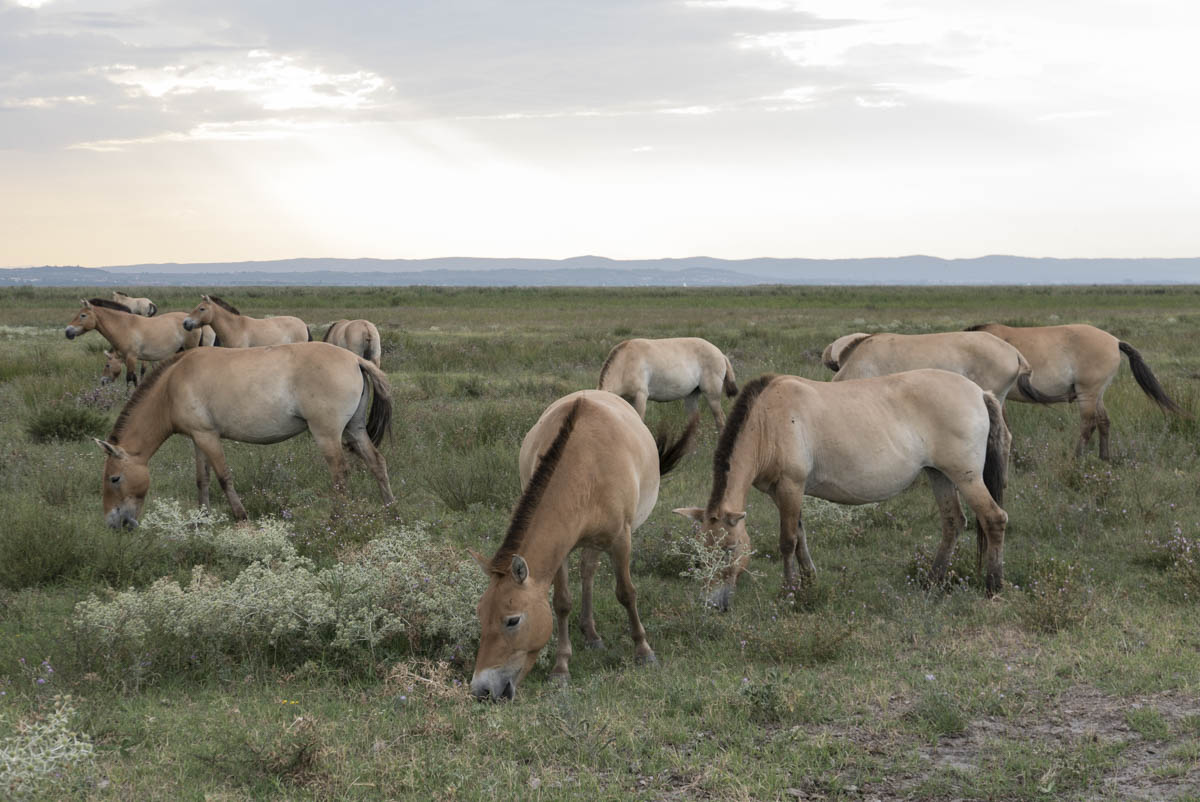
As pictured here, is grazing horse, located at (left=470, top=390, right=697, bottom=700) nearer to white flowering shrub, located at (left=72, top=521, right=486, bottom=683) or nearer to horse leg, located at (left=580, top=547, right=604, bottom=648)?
horse leg, located at (left=580, top=547, right=604, bottom=648)

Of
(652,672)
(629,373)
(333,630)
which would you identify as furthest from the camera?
(629,373)

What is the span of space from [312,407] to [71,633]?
3.92m

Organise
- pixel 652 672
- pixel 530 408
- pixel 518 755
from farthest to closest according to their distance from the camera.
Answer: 1. pixel 530 408
2. pixel 652 672
3. pixel 518 755

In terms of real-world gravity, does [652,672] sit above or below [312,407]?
below

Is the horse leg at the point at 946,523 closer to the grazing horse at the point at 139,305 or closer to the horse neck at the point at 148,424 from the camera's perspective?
the horse neck at the point at 148,424

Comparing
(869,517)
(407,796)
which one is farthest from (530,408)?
(407,796)

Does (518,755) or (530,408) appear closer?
(518,755)

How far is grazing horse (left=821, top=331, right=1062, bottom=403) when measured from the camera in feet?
35.6

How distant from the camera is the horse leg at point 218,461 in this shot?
9.09m

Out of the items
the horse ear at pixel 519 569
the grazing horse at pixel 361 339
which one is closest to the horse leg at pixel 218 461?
the horse ear at pixel 519 569

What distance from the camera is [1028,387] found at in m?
11.7

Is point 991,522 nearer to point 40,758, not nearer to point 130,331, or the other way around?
point 40,758

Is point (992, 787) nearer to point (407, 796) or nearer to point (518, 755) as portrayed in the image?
point (518, 755)

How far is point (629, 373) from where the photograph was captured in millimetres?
12805
